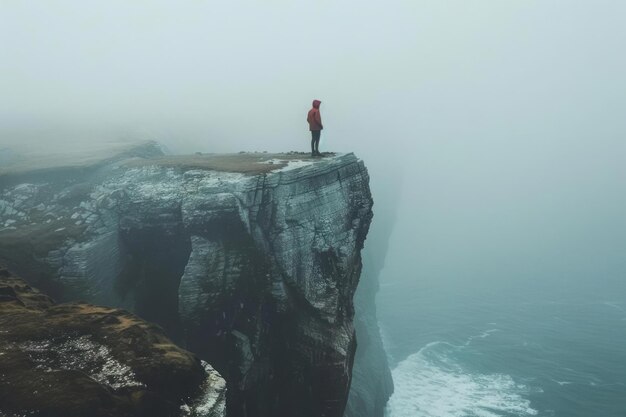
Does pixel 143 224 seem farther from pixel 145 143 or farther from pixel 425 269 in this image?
pixel 425 269

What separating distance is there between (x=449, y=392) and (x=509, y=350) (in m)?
26.4

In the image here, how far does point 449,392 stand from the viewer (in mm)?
75375

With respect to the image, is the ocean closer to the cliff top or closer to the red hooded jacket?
Answer: the cliff top

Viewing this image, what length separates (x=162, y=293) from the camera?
1257 inches

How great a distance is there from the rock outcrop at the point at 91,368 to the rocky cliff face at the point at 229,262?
813cm

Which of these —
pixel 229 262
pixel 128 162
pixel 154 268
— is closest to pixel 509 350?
pixel 229 262

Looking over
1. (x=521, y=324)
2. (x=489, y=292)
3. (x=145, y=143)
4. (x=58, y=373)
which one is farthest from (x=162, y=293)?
(x=489, y=292)

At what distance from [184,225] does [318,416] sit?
734 inches

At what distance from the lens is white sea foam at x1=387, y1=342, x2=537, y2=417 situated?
225ft

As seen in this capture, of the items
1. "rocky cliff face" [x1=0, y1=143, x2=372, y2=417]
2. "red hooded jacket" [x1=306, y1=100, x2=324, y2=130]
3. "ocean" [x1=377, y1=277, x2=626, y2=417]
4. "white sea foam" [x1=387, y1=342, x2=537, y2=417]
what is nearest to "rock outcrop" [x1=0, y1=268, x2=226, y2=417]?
"rocky cliff face" [x1=0, y1=143, x2=372, y2=417]

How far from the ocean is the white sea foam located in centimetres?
18

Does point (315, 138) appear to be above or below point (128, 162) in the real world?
above

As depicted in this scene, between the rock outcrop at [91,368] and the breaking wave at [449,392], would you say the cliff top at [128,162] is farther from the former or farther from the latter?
the breaking wave at [449,392]

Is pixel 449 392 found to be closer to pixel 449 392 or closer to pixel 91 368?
pixel 449 392
